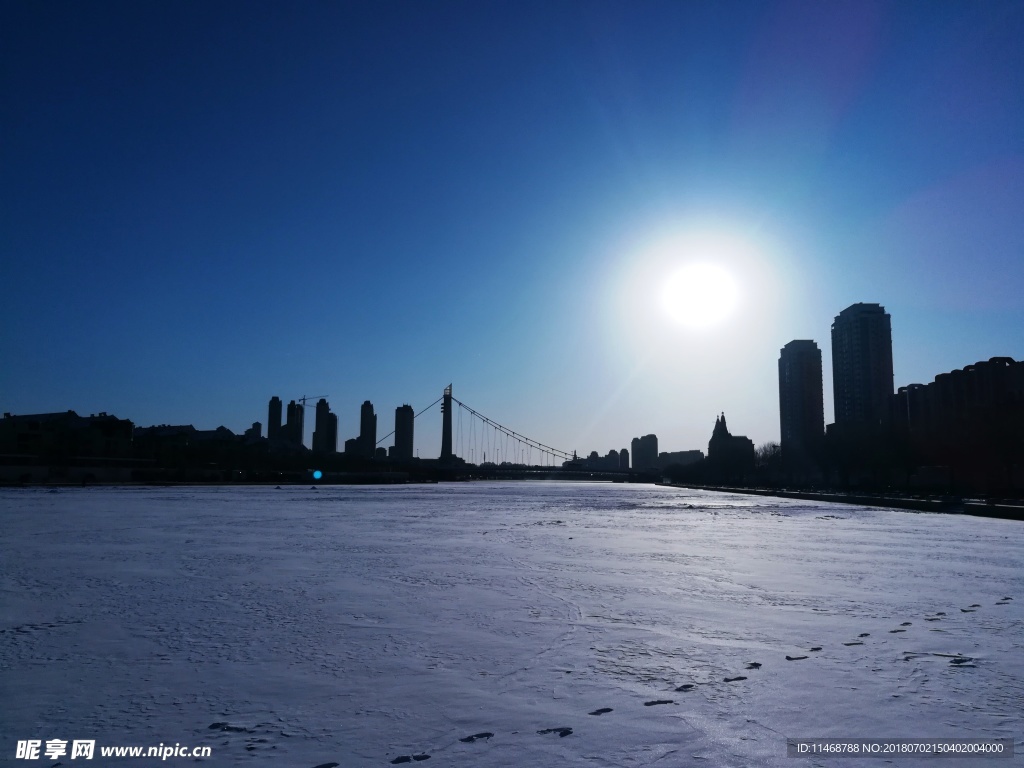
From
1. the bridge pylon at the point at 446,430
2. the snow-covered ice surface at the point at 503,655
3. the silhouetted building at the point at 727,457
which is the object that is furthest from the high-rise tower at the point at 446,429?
the snow-covered ice surface at the point at 503,655

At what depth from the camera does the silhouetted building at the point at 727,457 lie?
124356 mm

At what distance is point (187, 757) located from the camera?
526cm

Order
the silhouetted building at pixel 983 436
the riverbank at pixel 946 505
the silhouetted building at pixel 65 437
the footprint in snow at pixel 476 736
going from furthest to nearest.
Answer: the silhouetted building at pixel 65 437 < the silhouetted building at pixel 983 436 < the riverbank at pixel 946 505 < the footprint in snow at pixel 476 736

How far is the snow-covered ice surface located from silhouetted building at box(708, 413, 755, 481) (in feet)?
365

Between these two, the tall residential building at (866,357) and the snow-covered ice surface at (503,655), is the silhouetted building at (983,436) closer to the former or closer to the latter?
the snow-covered ice surface at (503,655)

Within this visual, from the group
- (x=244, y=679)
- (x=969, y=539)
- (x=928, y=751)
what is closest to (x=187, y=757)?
(x=244, y=679)

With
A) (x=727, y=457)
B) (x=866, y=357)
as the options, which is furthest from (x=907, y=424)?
(x=866, y=357)

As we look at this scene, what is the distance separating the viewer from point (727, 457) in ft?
435

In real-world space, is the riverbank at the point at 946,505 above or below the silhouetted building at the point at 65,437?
below

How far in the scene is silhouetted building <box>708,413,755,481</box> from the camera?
124m

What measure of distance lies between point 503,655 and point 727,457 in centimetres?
13102

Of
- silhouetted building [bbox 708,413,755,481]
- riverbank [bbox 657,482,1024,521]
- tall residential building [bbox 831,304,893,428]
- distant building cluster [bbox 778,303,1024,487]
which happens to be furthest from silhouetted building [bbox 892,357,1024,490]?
tall residential building [bbox 831,304,893,428]

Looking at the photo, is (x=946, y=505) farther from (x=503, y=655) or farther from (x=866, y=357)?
(x=866, y=357)

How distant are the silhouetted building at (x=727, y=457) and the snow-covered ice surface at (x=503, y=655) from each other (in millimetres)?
111284
